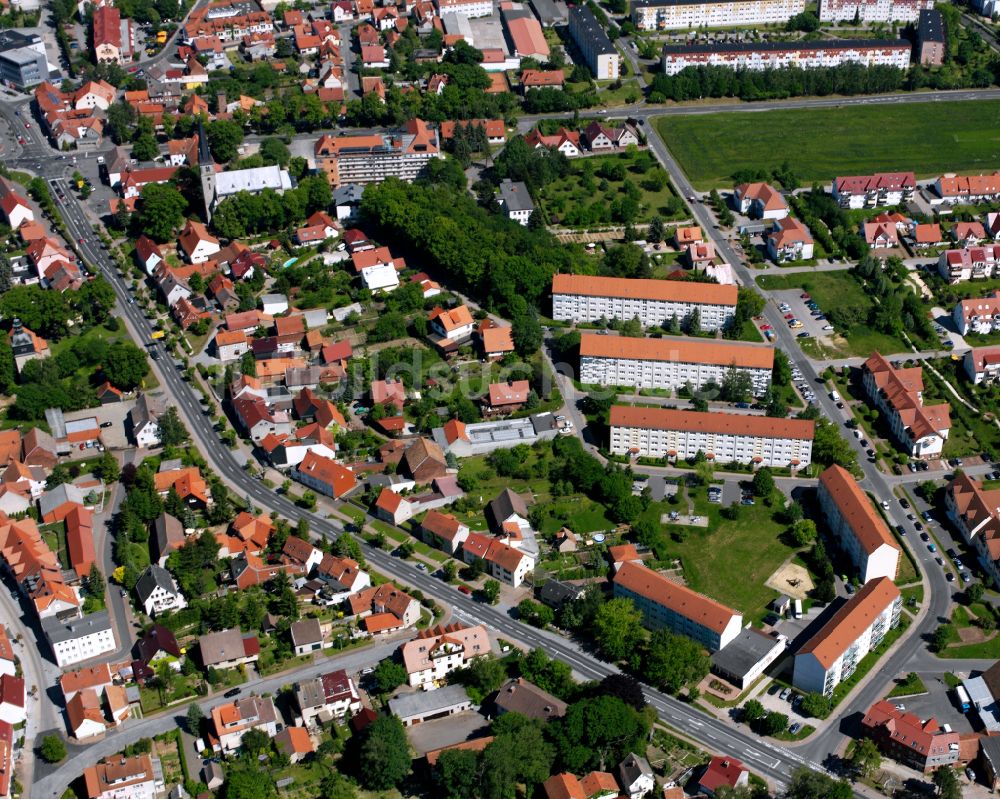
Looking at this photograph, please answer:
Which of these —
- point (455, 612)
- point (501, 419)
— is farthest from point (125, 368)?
point (455, 612)

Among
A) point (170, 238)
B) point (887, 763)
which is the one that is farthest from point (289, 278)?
point (887, 763)

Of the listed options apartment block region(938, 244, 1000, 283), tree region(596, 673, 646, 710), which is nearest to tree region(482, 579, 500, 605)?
tree region(596, 673, 646, 710)

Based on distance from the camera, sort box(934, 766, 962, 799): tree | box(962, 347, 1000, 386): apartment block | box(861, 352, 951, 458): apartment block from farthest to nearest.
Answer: box(962, 347, 1000, 386): apartment block → box(861, 352, 951, 458): apartment block → box(934, 766, 962, 799): tree

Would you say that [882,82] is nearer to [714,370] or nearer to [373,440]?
[714,370]

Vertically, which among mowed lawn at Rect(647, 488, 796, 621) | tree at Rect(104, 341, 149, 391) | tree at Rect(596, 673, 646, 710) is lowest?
mowed lawn at Rect(647, 488, 796, 621)

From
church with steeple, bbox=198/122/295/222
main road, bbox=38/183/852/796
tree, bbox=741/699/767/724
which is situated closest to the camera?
main road, bbox=38/183/852/796

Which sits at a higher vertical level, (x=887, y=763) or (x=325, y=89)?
(x=325, y=89)

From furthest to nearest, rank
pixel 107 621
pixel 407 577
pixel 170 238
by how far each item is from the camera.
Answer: pixel 170 238 → pixel 407 577 → pixel 107 621

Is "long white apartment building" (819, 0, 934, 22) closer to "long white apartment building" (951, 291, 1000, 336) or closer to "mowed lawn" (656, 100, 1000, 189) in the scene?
"mowed lawn" (656, 100, 1000, 189)
